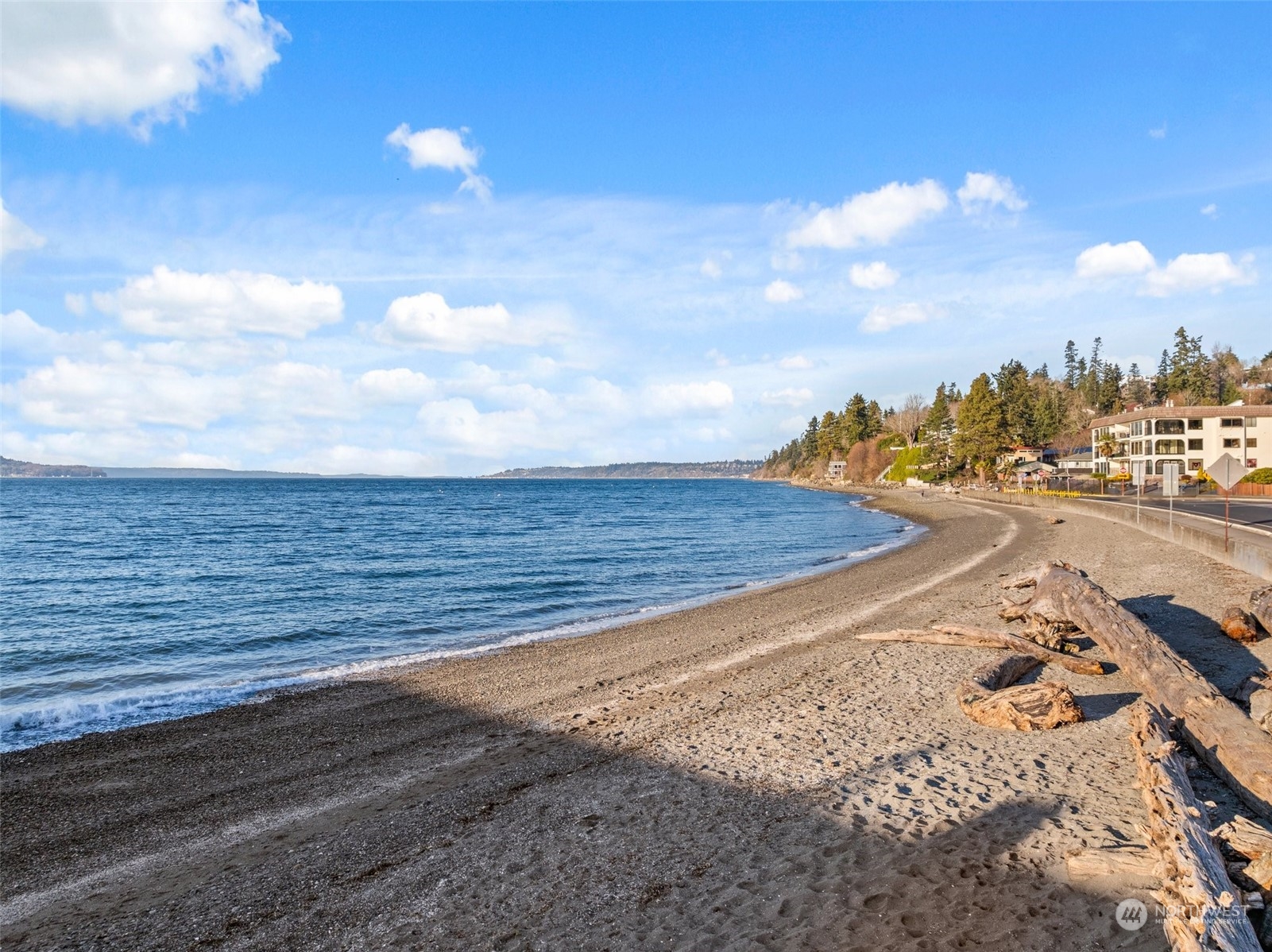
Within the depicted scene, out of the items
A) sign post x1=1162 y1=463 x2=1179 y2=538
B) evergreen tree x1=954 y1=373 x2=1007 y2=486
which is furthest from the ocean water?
evergreen tree x1=954 y1=373 x2=1007 y2=486

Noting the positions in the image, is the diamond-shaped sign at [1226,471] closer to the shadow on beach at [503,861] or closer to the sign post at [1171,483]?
the sign post at [1171,483]

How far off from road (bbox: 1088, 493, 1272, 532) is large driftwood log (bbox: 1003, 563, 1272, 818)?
20232 millimetres

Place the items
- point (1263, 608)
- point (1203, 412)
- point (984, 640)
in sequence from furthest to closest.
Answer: point (1203, 412)
point (1263, 608)
point (984, 640)

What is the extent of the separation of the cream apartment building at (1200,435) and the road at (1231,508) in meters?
25.4

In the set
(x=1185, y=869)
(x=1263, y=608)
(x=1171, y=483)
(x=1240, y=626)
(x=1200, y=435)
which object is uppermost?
(x=1200, y=435)

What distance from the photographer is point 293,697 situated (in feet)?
40.3

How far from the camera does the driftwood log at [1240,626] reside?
12648 mm

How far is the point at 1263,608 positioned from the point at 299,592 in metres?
25.8

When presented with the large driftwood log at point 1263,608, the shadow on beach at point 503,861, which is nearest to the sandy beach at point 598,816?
the shadow on beach at point 503,861

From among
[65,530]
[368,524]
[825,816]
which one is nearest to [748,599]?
[825,816]

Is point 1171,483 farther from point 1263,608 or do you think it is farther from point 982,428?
point 982,428

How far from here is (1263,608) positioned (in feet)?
43.0

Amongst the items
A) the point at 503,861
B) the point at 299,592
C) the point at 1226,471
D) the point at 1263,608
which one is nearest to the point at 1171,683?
the point at 1263,608

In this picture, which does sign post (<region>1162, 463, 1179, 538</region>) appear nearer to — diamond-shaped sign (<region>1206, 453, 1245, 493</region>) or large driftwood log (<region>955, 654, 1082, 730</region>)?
diamond-shaped sign (<region>1206, 453, 1245, 493</region>)
